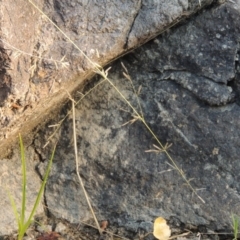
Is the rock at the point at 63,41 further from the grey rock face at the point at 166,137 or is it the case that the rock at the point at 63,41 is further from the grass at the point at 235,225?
the grass at the point at 235,225

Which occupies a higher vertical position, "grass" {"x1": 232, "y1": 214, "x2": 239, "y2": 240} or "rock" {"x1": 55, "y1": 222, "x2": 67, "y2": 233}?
"rock" {"x1": 55, "y1": 222, "x2": 67, "y2": 233}

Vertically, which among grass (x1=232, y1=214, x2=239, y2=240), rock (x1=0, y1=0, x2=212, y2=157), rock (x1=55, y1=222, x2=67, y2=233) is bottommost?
grass (x1=232, y1=214, x2=239, y2=240)

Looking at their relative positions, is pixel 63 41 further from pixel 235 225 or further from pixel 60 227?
pixel 235 225

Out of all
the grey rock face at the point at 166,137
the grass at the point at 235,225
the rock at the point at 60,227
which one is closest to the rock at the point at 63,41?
the grey rock face at the point at 166,137

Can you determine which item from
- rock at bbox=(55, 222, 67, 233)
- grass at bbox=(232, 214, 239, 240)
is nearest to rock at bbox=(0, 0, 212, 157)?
rock at bbox=(55, 222, 67, 233)

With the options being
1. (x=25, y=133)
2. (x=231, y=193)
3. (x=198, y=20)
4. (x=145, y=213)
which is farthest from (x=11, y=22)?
(x=231, y=193)

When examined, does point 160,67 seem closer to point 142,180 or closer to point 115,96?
point 115,96

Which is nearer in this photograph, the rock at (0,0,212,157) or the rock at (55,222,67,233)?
the rock at (0,0,212,157)

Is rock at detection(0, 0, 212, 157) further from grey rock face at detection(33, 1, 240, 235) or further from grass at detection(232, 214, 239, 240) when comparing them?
grass at detection(232, 214, 239, 240)
